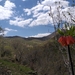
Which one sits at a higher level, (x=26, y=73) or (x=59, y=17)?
(x=59, y=17)

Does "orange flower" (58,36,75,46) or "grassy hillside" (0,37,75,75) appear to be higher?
"orange flower" (58,36,75,46)

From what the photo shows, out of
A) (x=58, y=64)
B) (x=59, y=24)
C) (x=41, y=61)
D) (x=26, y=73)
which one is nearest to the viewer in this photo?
(x=59, y=24)

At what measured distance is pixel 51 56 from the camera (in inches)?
2621

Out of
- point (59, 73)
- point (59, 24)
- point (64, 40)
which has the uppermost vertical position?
point (59, 24)

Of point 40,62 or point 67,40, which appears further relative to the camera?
point 40,62

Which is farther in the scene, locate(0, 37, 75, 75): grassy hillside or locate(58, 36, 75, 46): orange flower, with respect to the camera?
locate(0, 37, 75, 75): grassy hillside

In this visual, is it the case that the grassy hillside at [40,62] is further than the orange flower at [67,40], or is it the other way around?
the grassy hillside at [40,62]

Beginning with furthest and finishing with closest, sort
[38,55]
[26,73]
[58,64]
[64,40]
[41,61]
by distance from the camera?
[38,55] < [41,61] < [58,64] < [26,73] < [64,40]

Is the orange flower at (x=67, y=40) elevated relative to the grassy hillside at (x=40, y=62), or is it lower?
elevated

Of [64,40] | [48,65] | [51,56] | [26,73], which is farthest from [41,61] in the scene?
[64,40]

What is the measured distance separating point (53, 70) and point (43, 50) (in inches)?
859

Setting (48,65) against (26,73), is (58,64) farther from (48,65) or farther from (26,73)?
(26,73)

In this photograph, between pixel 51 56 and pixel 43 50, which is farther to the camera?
pixel 43 50

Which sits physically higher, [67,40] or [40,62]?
[67,40]
